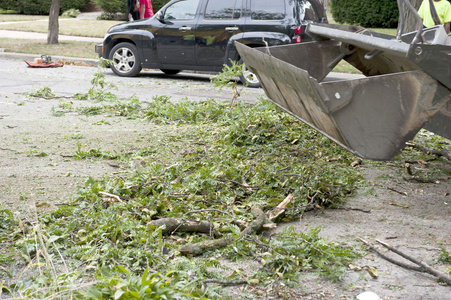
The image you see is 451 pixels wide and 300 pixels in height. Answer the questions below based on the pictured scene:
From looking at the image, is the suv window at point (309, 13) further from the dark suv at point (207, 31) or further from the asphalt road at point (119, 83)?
the asphalt road at point (119, 83)

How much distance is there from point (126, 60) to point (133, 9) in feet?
12.7

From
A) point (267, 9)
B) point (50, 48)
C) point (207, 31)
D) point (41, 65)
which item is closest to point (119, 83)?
point (207, 31)

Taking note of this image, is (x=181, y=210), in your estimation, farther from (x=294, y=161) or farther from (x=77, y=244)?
(x=294, y=161)

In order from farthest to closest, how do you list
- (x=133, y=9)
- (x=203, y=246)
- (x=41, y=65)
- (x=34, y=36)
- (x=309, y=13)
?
(x=34, y=36)
(x=133, y=9)
(x=41, y=65)
(x=309, y=13)
(x=203, y=246)

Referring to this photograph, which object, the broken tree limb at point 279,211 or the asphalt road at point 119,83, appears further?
the asphalt road at point 119,83

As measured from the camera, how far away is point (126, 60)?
12.9m

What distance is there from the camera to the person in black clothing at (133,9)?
16.0 metres

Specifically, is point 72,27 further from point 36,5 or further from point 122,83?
point 122,83

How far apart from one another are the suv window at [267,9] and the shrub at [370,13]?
16.3m

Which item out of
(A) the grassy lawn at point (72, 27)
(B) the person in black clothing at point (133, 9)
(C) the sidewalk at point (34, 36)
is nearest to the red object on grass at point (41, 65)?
(B) the person in black clothing at point (133, 9)

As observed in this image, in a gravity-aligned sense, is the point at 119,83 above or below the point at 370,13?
below

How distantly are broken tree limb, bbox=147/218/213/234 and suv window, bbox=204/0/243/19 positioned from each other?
28.2 feet

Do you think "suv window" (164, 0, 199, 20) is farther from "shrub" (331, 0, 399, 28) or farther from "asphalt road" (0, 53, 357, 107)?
"shrub" (331, 0, 399, 28)

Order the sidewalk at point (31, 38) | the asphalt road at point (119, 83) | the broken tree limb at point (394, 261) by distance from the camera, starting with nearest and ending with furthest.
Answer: the broken tree limb at point (394, 261) < the asphalt road at point (119, 83) < the sidewalk at point (31, 38)
